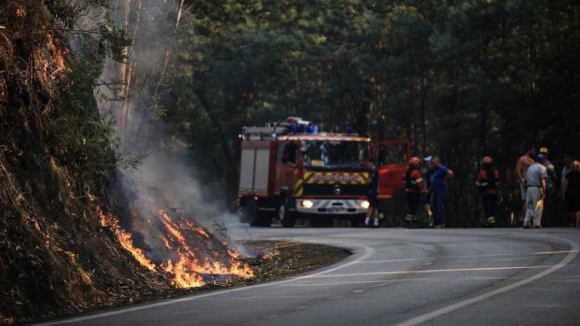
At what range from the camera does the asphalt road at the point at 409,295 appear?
10.4 m

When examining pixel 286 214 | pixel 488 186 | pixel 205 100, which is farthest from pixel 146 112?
pixel 205 100

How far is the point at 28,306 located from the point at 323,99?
48051 mm

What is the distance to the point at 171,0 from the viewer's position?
27.2m

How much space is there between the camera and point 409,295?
12.2 meters

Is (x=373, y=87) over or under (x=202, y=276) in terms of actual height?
over

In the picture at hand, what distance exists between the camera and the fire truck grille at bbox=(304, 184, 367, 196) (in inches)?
1352

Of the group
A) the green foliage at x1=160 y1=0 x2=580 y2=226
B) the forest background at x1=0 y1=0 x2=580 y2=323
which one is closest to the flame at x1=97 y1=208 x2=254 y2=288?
the forest background at x1=0 y1=0 x2=580 y2=323

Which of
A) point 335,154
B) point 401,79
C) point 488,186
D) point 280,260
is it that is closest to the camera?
point 280,260

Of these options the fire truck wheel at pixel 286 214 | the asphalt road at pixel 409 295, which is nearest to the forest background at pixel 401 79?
the fire truck wheel at pixel 286 214

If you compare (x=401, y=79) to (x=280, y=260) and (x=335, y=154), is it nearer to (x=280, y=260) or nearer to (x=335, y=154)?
(x=335, y=154)

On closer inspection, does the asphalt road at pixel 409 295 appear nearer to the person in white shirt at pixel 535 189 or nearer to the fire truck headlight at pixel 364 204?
the person in white shirt at pixel 535 189

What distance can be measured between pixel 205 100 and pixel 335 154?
26.9 m

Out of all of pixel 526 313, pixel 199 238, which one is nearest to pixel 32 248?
pixel 526 313

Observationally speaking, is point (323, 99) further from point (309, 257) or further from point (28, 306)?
point (28, 306)
